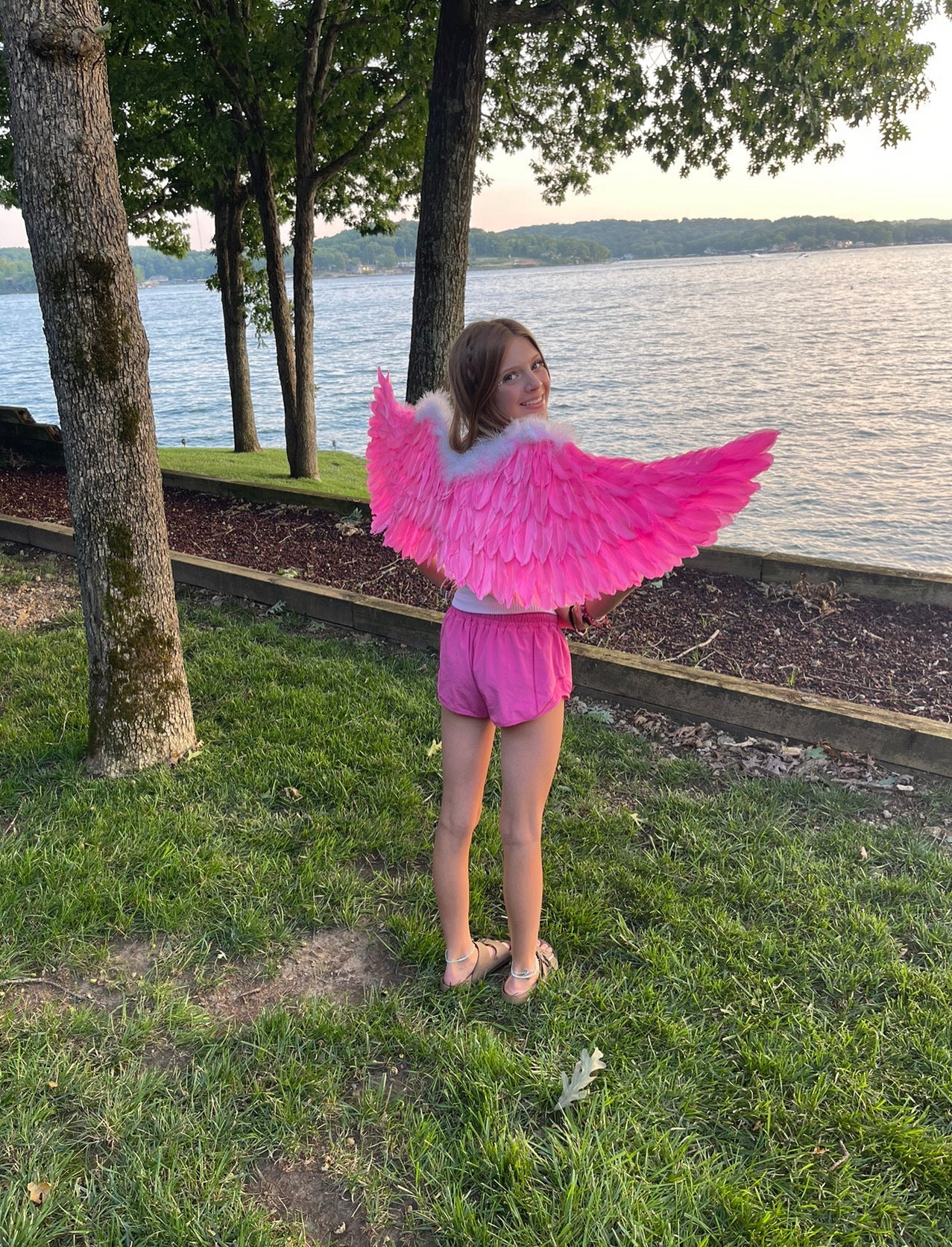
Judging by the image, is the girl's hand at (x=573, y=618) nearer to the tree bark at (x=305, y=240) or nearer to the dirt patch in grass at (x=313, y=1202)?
the dirt patch in grass at (x=313, y=1202)

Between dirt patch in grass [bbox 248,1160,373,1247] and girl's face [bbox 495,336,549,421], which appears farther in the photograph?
girl's face [bbox 495,336,549,421]

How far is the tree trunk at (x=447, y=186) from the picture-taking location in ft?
20.8

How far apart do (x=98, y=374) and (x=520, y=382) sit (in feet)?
7.25

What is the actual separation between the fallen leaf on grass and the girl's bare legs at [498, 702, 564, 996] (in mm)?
391

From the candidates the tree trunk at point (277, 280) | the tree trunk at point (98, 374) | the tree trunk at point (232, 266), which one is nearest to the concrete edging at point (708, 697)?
the tree trunk at point (98, 374)

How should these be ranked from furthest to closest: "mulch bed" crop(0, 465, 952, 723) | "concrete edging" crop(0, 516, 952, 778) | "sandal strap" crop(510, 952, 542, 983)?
"mulch bed" crop(0, 465, 952, 723), "concrete edging" crop(0, 516, 952, 778), "sandal strap" crop(510, 952, 542, 983)

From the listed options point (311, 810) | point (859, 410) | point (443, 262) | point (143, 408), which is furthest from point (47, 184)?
point (859, 410)

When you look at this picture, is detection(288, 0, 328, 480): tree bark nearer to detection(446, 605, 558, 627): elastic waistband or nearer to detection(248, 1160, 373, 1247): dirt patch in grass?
detection(446, 605, 558, 627): elastic waistband

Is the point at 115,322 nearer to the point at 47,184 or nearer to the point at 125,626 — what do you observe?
the point at 47,184

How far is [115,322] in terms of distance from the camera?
141 inches

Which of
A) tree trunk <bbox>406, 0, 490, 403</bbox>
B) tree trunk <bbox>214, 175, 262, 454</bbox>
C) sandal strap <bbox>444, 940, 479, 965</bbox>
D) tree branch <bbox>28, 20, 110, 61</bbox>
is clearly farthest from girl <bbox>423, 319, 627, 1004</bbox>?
tree trunk <bbox>214, 175, 262, 454</bbox>

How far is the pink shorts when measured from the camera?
7.95 ft

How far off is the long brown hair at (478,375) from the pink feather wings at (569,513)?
58mm

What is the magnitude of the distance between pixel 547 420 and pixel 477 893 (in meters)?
1.88
